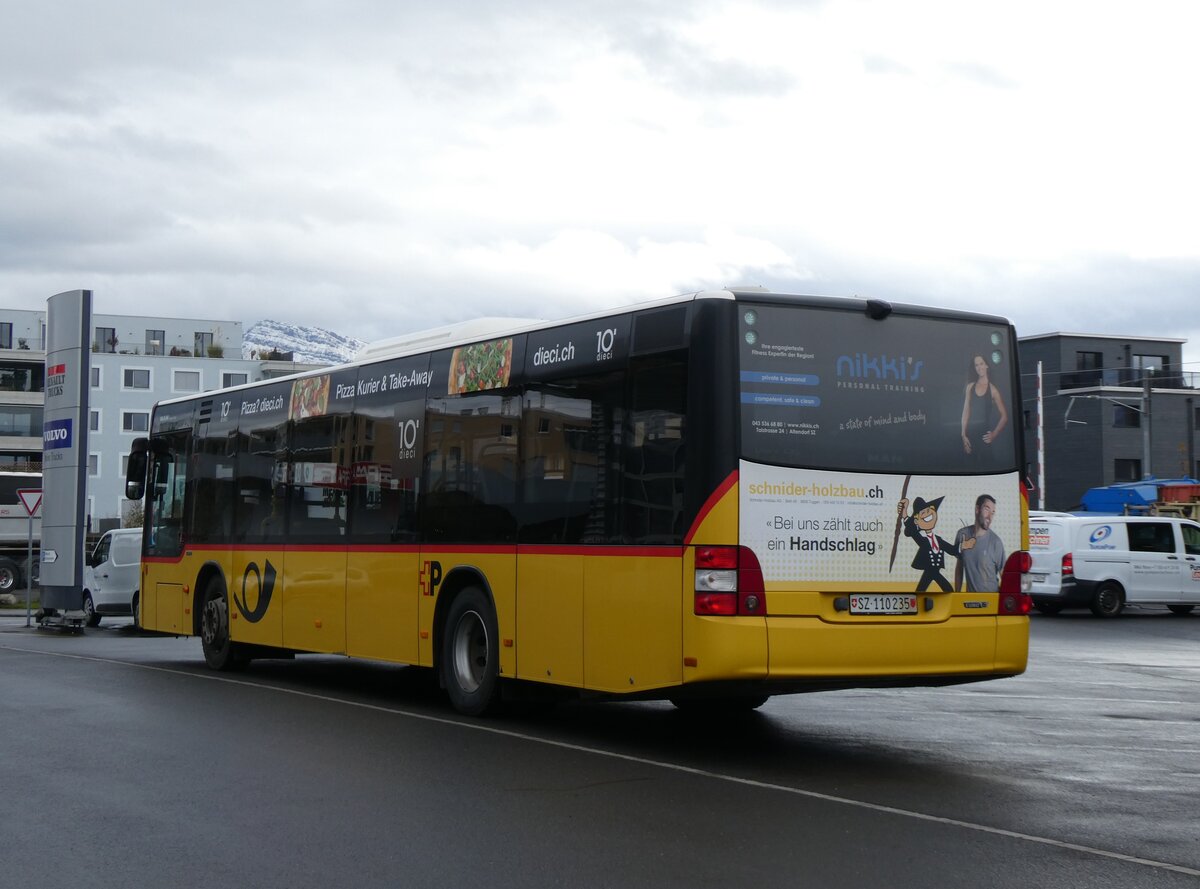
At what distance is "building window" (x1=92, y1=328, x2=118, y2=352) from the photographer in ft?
374

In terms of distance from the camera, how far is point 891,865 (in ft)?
22.3

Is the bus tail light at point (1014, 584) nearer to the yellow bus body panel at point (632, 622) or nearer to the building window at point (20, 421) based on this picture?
the yellow bus body panel at point (632, 622)

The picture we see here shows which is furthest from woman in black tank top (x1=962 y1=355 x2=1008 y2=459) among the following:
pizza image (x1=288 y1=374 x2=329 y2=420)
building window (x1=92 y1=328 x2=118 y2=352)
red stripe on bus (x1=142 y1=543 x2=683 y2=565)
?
building window (x1=92 y1=328 x2=118 y2=352)

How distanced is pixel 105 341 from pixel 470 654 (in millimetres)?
109320

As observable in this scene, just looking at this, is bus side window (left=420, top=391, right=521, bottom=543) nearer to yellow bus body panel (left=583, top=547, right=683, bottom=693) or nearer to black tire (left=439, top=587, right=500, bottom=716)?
black tire (left=439, top=587, right=500, bottom=716)

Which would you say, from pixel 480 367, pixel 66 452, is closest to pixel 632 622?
pixel 480 367

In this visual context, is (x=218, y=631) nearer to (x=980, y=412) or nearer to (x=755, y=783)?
(x=755, y=783)

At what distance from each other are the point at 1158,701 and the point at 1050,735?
345cm

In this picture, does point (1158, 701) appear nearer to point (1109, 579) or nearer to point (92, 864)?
point (92, 864)

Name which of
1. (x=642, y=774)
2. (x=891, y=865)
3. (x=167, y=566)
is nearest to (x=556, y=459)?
(x=642, y=774)

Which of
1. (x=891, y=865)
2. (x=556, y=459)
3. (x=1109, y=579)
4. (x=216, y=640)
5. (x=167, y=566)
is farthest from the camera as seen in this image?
(x=1109, y=579)

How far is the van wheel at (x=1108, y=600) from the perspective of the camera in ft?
98.7

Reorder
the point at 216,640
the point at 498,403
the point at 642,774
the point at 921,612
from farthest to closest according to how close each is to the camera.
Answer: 1. the point at 216,640
2. the point at 498,403
3. the point at 921,612
4. the point at 642,774

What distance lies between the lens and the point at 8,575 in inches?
1831
